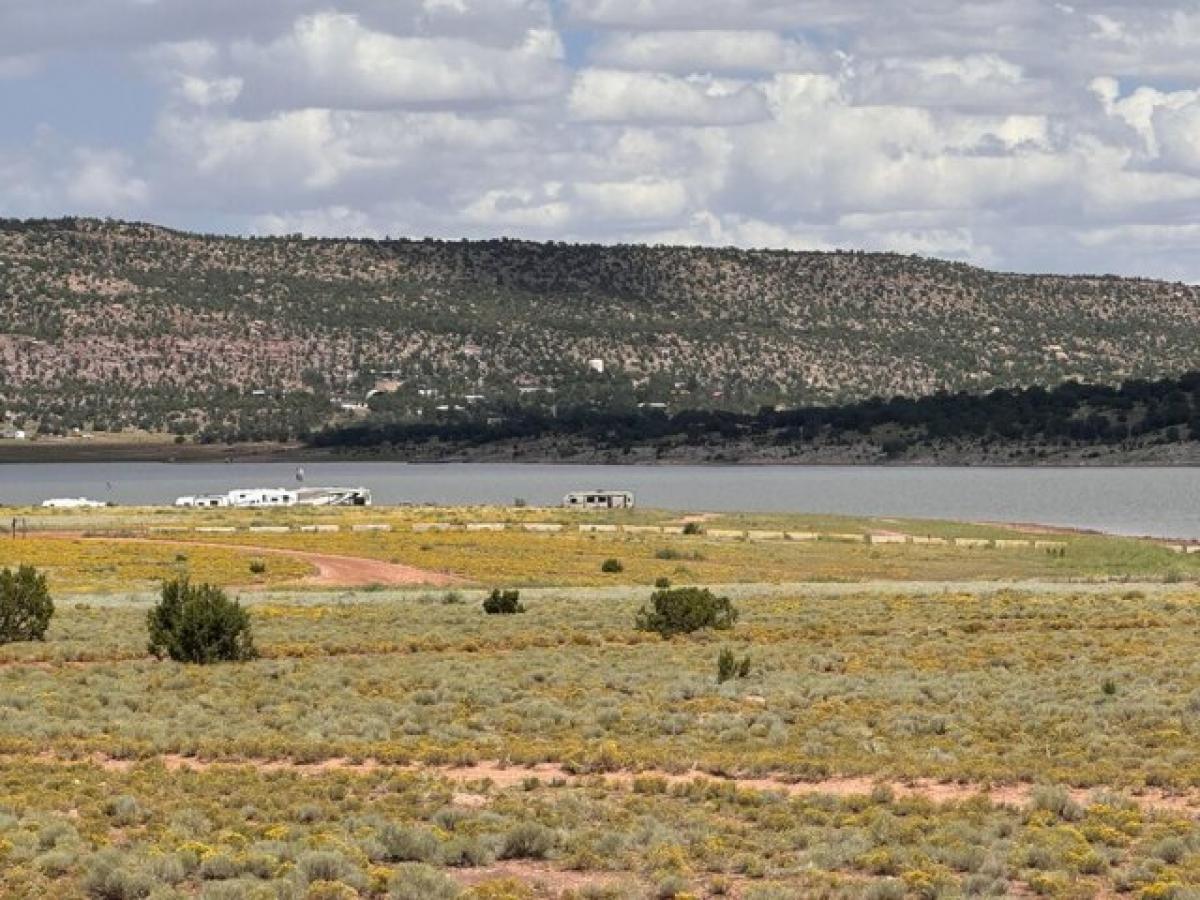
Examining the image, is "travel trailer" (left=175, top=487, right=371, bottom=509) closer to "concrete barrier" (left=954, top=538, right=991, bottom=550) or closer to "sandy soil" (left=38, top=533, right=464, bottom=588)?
"concrete barrier" (left=954, top=538, right=991, bottom=550)

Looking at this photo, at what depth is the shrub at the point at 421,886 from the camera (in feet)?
53.2

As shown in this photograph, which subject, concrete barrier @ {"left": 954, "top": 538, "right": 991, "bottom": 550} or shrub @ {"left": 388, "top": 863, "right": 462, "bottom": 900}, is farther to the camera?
concrete barrier @ {"left": 954, "top": 538, "right": 991, "bottom": 550}

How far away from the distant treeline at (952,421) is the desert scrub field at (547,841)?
14810 cm

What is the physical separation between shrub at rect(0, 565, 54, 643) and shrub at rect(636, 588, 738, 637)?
390 inches

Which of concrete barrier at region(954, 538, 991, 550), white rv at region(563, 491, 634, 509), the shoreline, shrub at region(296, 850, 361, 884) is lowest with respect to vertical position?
concrete barrier at region(954, 538, 991, 550)

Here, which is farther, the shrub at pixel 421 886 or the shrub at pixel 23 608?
the shrub at pixel 23 608

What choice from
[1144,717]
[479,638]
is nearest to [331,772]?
[1144,717]

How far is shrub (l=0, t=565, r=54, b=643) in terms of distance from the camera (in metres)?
36.7

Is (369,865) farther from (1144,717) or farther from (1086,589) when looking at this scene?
(1086,589)

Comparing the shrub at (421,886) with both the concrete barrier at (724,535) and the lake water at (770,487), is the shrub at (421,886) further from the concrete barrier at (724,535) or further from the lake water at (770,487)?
the lake water at (770,487)

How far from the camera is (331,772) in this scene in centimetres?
2192

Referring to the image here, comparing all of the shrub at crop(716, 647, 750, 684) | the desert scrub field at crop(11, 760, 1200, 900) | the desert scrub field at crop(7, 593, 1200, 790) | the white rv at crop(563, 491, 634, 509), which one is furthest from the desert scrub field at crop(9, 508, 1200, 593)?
the desert scrub field at crop(11, 760, 1200, 900)

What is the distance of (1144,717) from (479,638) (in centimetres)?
1390

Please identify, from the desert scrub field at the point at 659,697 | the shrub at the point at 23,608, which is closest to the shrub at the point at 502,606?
the desert scrub field at the point at 659,697
